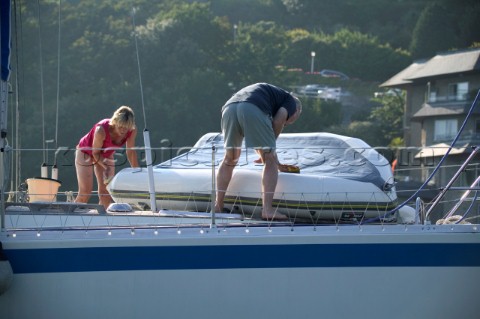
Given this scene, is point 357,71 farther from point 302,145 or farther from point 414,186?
point 302,145

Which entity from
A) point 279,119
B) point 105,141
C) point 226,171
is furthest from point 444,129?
point 226,171

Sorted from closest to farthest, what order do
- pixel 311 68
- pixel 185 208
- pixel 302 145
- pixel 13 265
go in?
1. pixel 13 265
2. pixel 185 208
3. pixel 302 145
4. pixel 311 68

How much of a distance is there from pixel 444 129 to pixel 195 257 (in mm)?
37331

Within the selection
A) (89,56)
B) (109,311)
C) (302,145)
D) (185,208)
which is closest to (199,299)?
(109,311)

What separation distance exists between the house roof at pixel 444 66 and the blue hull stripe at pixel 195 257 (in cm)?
3636

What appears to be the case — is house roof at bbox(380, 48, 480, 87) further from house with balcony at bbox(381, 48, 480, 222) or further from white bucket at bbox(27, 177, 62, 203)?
white bucket at bbox(27, 177, 62, 203)

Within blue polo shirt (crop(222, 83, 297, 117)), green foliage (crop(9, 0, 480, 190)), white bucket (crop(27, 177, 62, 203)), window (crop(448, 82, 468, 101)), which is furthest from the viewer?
window (crop(448, 82, 468, 101))

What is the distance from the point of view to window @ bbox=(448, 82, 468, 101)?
138 feet

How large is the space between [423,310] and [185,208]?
2081 mm

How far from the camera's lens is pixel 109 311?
6492 millimetres

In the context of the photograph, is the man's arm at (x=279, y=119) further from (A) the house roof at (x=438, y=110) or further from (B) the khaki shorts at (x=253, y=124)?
(A) the house roof at (x=438, y=110)

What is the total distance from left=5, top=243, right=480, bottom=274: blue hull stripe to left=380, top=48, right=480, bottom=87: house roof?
36358mm

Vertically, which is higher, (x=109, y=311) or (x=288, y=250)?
(x=288, y=250)

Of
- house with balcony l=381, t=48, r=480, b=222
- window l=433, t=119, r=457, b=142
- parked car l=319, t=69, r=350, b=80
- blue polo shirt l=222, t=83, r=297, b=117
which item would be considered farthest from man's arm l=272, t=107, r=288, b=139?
parked car l=319, t=69, r=350, b=80
